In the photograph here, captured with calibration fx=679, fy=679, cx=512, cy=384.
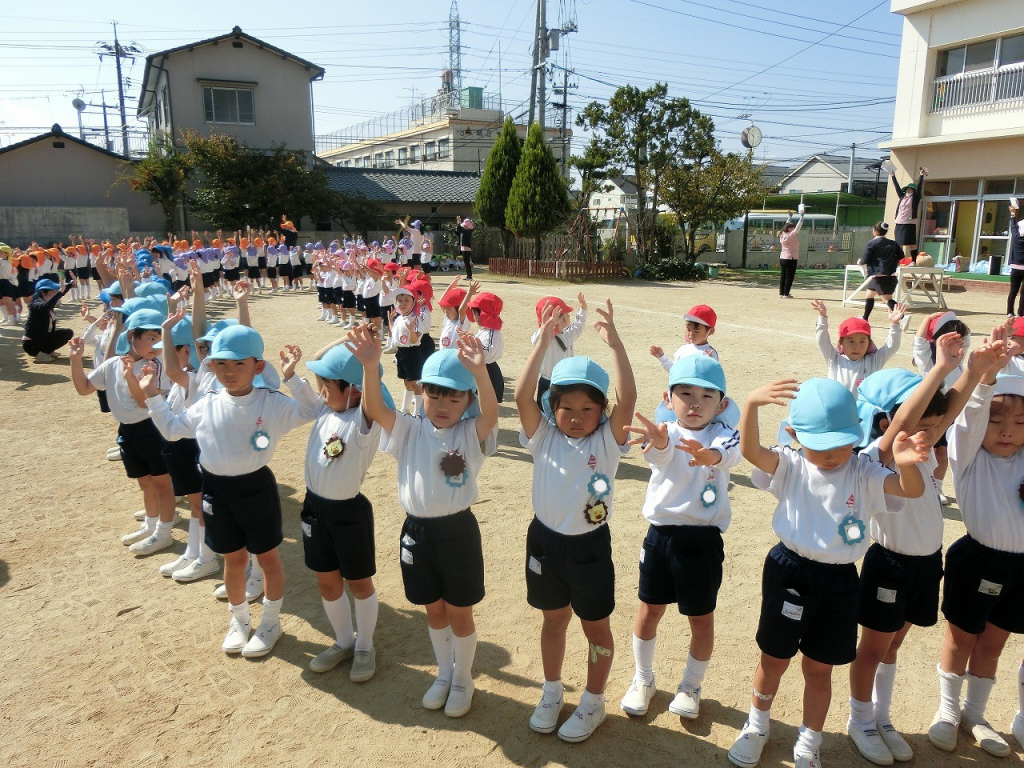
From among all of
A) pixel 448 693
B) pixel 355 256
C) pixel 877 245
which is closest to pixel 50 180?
pixel 355 256

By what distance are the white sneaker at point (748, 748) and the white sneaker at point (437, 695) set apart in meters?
1.34

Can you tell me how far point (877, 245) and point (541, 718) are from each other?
1222 cm

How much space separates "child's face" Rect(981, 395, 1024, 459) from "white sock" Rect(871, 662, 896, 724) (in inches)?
42.1

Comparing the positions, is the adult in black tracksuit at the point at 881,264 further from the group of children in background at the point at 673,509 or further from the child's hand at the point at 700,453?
the child's hand at the point at 700,453

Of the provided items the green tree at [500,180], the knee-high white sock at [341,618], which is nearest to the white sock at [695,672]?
the knee-high white sock at [341,618]

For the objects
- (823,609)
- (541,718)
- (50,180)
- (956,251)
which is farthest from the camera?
(50,180)

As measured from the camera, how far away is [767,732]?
294 centimetres

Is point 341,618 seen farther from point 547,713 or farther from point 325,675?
point 547,713

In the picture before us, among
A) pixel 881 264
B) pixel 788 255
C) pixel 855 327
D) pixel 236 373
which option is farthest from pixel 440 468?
pixel 788 255

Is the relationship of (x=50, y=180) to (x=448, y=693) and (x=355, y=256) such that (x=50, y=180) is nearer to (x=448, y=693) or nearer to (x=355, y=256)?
(x=355, y=256)

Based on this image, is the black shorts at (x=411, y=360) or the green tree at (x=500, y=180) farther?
the green tree at (x=500, y=180)

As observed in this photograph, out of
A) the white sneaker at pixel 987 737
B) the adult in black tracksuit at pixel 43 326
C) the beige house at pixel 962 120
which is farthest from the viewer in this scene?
the beige house at pixel 962 120

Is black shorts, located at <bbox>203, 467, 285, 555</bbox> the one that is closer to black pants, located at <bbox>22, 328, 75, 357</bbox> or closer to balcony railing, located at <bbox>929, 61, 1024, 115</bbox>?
black pants, located at <bbox>22, 328, 75, 357</bbox>

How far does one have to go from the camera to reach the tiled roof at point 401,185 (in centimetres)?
3431
